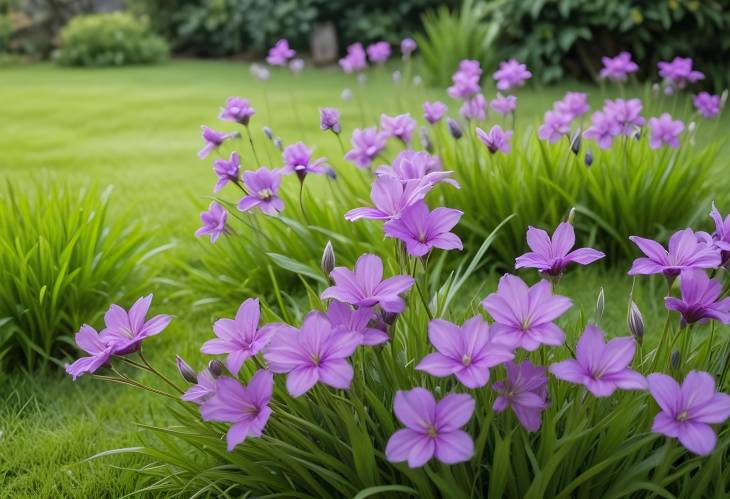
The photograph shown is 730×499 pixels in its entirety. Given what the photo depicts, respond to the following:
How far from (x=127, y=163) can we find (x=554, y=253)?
4.15 metres

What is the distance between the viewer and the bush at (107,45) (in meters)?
10.9

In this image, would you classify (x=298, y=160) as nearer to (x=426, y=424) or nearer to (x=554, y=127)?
(x=426, y=424)

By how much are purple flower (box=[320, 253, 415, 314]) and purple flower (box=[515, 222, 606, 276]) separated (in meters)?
0.20

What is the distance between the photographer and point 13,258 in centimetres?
219

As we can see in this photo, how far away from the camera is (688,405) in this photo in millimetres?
983

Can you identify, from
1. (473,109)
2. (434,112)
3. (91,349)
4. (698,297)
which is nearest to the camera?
(698,297)

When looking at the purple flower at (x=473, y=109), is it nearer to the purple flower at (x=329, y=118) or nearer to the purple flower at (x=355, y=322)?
the purple flower at (x=329, y=118)

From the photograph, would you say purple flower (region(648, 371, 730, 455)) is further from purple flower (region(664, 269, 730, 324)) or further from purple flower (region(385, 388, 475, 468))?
purple flower (region(385, 388, 475, 468))

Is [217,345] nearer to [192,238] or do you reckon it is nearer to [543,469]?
[543,469]

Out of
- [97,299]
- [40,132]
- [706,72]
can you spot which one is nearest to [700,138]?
[706,72]

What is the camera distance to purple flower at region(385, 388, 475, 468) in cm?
96

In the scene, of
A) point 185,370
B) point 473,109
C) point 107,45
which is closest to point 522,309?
point 185,370

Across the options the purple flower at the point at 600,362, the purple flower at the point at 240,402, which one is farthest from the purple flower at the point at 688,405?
the purple flower at the point at 240,402

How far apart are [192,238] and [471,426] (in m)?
2.22
